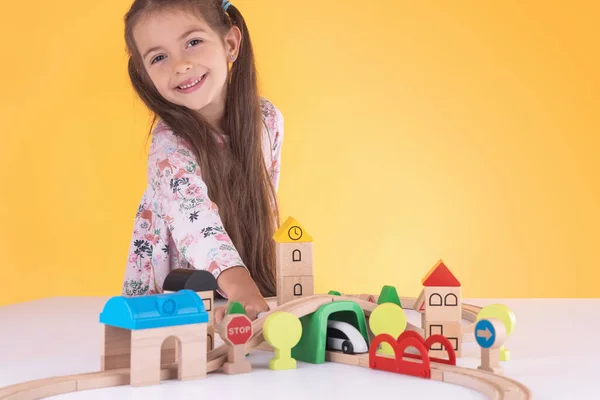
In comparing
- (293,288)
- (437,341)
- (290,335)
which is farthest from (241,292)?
(437,341)

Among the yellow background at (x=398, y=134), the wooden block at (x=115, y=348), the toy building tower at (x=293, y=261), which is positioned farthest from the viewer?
the yellow background at (x=398, y=134)

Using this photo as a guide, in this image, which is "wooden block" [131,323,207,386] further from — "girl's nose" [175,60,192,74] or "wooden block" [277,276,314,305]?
"girl's nose" [175,60,192,74]

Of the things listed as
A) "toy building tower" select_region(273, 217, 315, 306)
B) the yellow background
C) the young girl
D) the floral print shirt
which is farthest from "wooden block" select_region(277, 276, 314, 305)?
the yellow background

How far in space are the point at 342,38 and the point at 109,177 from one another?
0.85 meters

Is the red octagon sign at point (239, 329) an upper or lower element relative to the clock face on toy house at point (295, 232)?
lower

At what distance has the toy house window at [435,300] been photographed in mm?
939

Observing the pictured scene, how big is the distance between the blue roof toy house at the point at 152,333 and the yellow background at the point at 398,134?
1.68 metres

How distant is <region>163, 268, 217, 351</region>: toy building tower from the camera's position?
958mm

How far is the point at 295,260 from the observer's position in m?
1.05

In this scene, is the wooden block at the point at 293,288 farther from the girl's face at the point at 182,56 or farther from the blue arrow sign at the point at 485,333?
the girl's face at the point at 182,56

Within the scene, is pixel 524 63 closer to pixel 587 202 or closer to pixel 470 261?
pixel 587 202

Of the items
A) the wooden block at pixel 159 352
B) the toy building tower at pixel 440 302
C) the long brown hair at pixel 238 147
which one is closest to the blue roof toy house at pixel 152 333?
the wooden block at pixel 159 352

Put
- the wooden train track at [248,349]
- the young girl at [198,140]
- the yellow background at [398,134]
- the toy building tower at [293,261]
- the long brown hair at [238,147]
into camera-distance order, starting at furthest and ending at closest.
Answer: the yellow background at [398,134]
the long brown hair at [238,147]
the young girl at [198,140]
the toy building tower at [293,261]
the wooden train track at [248,349]

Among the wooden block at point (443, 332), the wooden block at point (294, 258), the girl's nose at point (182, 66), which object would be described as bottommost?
the wooden block at point (443, 332)
